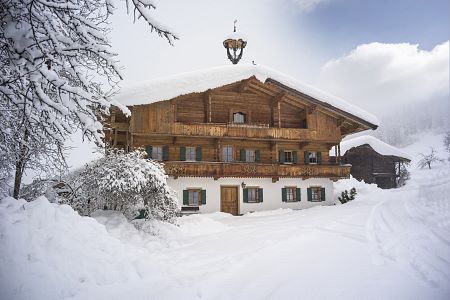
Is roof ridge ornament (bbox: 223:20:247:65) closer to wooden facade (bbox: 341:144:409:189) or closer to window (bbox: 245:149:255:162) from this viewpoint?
window (bbox: 245:149:255:162)

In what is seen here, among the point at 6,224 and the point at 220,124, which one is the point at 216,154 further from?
the point at 6,224

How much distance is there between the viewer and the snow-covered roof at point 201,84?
18.3 m

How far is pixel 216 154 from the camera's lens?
20438 mm

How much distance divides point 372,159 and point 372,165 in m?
0.73

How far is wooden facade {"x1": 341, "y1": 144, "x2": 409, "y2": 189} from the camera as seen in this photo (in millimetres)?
35812

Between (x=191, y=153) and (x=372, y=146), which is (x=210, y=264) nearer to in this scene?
(x=191, y=153)

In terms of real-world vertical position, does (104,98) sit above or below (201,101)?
below

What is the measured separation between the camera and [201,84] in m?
19.4

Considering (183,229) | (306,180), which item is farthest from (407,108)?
(183,229)

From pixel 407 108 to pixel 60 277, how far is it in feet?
731

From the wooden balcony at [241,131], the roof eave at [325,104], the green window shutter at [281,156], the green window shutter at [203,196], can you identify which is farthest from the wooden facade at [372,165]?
the green window shutter at [203,196]

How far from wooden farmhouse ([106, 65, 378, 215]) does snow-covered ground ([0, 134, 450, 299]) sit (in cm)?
990

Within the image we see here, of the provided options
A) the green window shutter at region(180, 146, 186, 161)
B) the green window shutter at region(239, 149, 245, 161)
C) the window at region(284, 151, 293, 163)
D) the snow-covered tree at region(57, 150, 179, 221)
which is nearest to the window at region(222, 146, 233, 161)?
the green window shutter at region(239, 149, 245, 161)

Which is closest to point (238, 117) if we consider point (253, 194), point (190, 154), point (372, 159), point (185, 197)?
point (190, 154)
